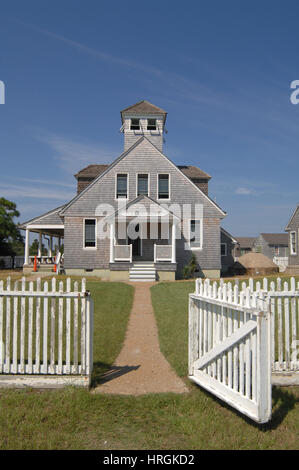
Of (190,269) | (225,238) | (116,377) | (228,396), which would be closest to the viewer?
(228,396)

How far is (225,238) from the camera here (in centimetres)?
2853

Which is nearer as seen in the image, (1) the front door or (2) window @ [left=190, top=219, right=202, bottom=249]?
(2) window @ [left=190, top=219, right=202, bottom=249]

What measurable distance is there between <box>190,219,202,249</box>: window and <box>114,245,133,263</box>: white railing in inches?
175

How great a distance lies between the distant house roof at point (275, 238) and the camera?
6309cm

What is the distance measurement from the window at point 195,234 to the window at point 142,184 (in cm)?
353

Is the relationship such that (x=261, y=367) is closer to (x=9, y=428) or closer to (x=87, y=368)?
(x=87, y=368)

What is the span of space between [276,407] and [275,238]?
206 ft

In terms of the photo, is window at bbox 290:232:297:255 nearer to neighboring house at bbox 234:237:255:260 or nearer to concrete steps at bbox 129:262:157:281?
concrete steps at bbox 129:262:157:281

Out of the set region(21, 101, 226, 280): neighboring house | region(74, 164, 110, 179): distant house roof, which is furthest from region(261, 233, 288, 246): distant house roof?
region(21, 101, 226, 280): neighboring house

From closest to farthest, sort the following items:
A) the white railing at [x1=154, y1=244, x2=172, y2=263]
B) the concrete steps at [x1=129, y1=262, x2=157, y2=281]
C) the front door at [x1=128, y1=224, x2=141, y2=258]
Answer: the concrete steps at [x1=129, y1=262, x2=157, y2=281] < the white railing at [x1=154, y1=244, x2=172, y2=263] < the front door at [x1=128, y1=224, x2=141, y2=258]

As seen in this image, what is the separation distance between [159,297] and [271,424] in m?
10.1

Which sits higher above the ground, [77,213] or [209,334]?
[77,213]

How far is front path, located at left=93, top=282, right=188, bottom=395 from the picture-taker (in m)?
5.46

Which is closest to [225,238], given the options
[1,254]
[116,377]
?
[1,254]
